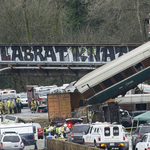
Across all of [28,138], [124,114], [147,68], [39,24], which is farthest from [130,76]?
[39,24]

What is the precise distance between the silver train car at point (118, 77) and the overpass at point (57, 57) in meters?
4.96

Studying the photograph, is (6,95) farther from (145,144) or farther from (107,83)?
(145,144)

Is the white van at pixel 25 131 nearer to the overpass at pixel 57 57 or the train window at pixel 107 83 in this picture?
the train window at pixel 107 83

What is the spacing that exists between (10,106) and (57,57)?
13.5 metres

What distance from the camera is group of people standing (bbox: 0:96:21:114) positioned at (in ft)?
170

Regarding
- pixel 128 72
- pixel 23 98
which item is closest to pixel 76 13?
pixel 23 98

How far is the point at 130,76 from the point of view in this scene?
1361 inches

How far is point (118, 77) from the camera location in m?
34.8

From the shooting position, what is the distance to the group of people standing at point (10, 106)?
170ft

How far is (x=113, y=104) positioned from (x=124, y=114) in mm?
5055

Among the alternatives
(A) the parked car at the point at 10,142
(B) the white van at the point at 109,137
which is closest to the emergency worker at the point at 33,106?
(A) the parked car at the point at 10,142

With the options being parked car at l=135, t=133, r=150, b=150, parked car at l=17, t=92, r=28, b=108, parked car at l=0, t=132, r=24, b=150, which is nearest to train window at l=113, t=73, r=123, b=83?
parked car at l=0, t=132, r=24, b=150

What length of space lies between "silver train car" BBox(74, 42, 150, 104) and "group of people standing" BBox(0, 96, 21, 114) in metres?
17.9

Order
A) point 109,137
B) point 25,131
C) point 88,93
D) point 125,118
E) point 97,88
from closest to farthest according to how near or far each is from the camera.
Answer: point 109,137
point 25,131
point 97,88
point 88,93
point 125,118
